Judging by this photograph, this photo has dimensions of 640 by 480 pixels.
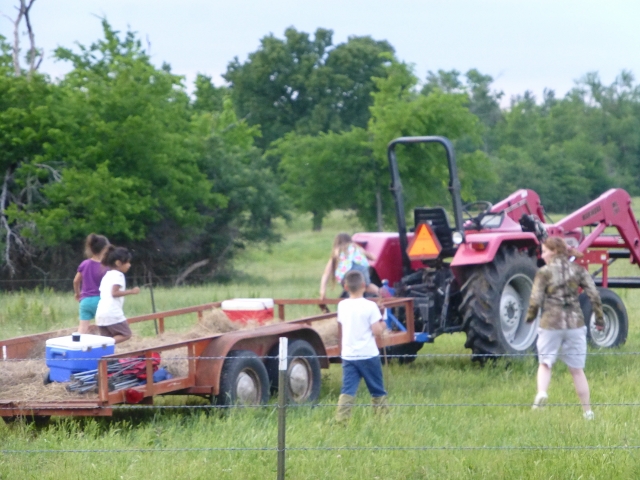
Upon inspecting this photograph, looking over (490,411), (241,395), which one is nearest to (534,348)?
(490,411)

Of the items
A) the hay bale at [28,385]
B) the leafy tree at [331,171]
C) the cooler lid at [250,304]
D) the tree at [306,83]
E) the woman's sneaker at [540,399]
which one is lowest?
the woman's sneaker at [540,399]

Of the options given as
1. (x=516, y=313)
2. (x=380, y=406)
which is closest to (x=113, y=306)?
(x=380, y=406)

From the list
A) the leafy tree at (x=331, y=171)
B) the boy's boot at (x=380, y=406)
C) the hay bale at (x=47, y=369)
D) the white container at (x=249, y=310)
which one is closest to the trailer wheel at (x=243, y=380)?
the hay bale at (x=47, y=369)

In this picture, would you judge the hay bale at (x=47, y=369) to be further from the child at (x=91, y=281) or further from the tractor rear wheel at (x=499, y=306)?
the tractor rear wheel at (x=499, y=306)

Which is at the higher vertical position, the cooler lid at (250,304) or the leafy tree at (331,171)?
the leafy tree at (331,171)

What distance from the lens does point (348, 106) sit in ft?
180

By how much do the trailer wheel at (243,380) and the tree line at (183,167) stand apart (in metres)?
16.1

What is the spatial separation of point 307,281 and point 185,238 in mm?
3672

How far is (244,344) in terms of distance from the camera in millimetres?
7930

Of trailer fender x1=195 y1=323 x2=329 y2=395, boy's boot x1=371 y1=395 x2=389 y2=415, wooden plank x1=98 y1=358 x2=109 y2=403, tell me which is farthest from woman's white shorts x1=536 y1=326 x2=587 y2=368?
wooden plank x1=98 y1=358 x2=109 y2=403

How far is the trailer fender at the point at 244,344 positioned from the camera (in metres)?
7.43

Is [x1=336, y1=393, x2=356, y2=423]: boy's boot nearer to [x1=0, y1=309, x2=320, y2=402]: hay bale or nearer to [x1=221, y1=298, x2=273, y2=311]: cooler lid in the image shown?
[x1=0, y1=309, x2=320, y2=402]: hay bale

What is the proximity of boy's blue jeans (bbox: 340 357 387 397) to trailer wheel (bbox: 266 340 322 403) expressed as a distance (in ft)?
2.04

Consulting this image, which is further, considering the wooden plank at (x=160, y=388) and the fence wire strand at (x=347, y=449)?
the wooden plank at (x=160, y=388)
